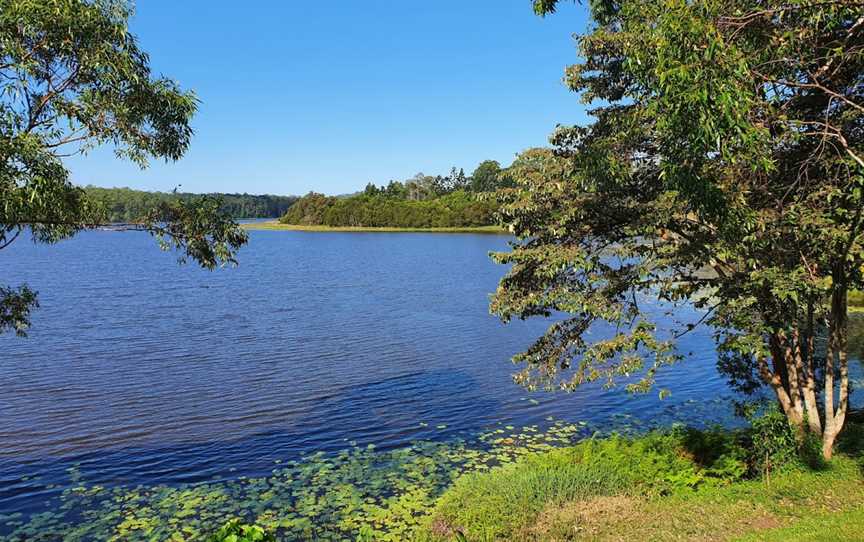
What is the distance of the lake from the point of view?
1978 centimetres

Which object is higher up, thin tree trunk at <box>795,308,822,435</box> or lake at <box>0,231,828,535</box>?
thin tree trunk at <box>795,308,822,435</box>

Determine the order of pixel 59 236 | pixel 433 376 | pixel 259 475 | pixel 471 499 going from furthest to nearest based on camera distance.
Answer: pixel 433 376 → pixel 259 475 → pixel 471 499 → pixel 59 236

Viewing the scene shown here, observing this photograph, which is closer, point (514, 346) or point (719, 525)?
point (719, 525)

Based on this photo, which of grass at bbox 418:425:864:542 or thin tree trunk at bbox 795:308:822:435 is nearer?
grass at bbox 418:425:864:542

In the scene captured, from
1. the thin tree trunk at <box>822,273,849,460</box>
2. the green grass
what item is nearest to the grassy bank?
the green grass

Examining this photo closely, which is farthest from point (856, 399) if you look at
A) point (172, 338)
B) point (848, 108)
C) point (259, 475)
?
point (172, 338)

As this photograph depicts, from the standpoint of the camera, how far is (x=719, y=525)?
12.1m

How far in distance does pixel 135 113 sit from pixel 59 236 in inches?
134

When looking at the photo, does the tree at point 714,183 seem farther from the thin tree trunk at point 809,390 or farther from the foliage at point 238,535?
the foliage at point 238,535

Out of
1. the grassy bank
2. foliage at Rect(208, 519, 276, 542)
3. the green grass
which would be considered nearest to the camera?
foliage at Rect(208, 519, 276, 542)

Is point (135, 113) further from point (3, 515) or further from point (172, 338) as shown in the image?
point (172, 338)

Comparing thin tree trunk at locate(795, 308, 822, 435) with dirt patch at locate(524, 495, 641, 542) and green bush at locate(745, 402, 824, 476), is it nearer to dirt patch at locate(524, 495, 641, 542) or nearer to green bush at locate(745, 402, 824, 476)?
green bush at locate(745, 402, 824, 476)

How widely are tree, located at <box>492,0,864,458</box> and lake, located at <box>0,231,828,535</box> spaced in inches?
277

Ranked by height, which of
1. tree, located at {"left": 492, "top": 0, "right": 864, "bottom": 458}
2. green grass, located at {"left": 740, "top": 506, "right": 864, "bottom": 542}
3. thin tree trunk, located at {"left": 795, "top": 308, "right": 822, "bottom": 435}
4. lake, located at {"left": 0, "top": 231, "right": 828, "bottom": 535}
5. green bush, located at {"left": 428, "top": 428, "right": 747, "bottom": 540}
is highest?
tree, located at {"left": 492, "top": 0, "right": 864, "bottom": 458}
